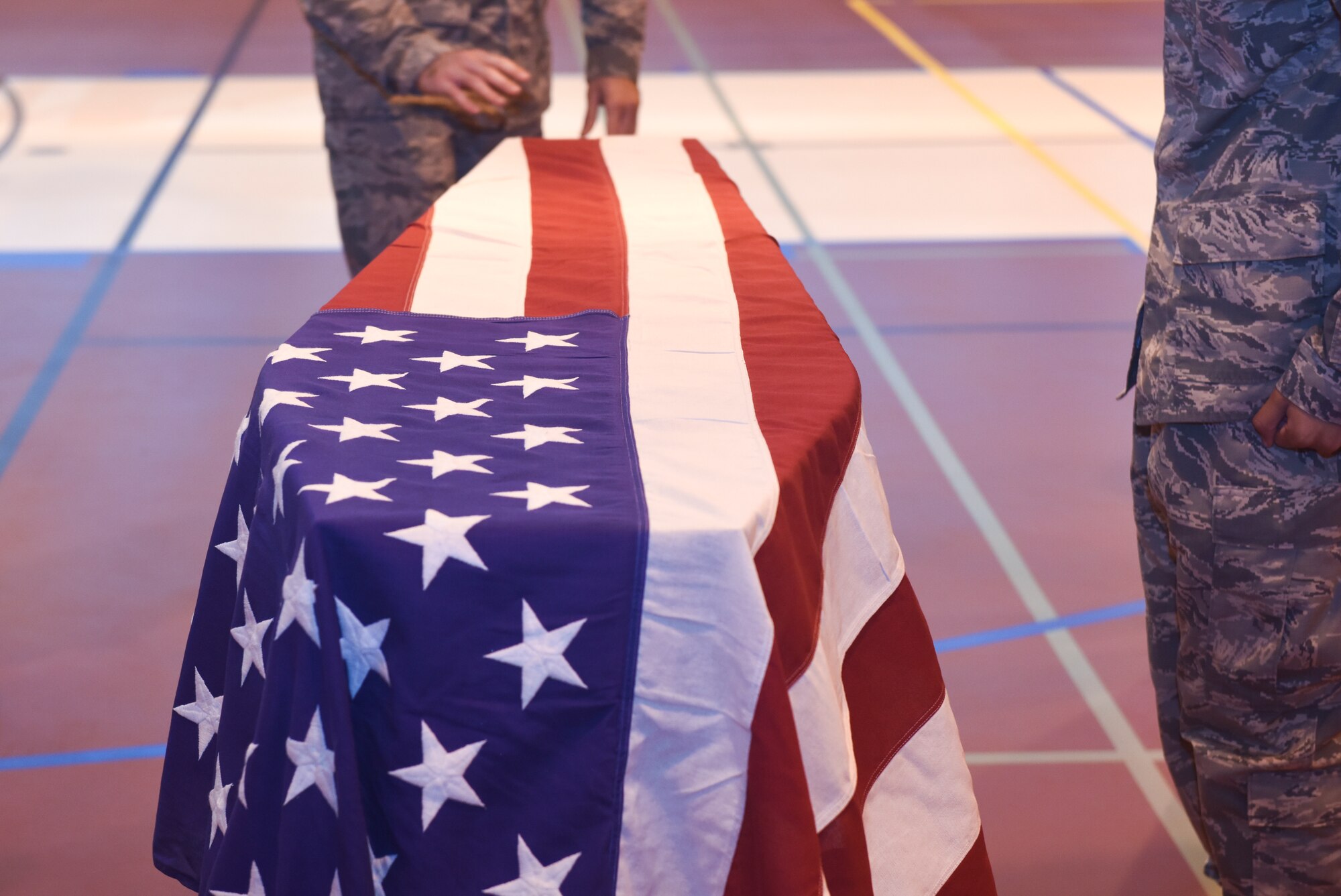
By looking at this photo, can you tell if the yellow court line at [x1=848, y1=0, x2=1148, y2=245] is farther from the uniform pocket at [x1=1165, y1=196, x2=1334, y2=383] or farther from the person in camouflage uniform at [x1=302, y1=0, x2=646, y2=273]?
the uniform pocket at [x1=1165, y1=196, x2=1334, y2=383]

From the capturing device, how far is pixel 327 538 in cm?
103

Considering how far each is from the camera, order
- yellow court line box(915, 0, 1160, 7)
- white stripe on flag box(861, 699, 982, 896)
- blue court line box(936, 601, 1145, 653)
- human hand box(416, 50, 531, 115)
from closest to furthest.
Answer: white stripe on flag box(861, 699, 982, 896), human hand box(416, 50, 531, 115), blue court line box(936, 601, 1145, 653), yellow court line box(915, 0, 1160, 7)

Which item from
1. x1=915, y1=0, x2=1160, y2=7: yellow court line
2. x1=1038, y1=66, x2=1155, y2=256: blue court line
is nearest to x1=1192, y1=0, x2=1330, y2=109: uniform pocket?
x1=1038, y1=66, x2=1155, y2=256: blue court line

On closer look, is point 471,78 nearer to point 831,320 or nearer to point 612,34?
point 612,34

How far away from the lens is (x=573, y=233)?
190 centimetres

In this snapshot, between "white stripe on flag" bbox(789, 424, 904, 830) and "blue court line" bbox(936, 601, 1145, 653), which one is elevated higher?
"white stripe on flag" bbox(789, 424, 904, 830)

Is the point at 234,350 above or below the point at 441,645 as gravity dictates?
below

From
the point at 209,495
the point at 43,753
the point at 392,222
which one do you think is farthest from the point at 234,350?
the point at 43,753

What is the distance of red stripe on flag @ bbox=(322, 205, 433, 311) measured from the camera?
158 cm

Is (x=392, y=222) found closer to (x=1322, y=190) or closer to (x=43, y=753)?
(x=43, y=753)

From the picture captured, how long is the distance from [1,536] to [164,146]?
333 cm

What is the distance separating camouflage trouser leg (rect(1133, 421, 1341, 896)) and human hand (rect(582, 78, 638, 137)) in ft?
4.69

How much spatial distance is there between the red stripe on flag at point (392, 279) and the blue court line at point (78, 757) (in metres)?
0.83

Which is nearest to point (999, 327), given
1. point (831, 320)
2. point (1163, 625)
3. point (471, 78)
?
point (831, 320)
